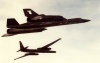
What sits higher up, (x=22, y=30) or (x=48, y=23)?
(x=48, y=23)

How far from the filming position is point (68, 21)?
86562 mm

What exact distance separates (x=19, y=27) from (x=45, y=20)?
8.75 metres

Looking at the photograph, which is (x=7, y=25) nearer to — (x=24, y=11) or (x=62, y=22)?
(x=24, y=11)

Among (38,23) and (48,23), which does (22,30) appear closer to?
(38,23)

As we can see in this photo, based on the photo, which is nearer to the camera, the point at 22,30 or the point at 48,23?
the point at 48,23

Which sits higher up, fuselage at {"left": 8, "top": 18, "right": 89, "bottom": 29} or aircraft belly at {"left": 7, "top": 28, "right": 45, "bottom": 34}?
fuselage at {"left": 8, "top": 18, "right": 89, "bottom": 29}

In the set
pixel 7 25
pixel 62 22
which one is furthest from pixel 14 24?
pixel 62 22

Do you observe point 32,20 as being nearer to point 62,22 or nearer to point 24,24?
point 24,24

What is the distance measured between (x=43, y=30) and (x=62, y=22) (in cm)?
672

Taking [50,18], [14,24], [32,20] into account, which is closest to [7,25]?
[14,24]

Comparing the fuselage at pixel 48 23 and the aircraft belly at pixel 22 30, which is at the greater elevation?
the fuselage at pixel 48 23

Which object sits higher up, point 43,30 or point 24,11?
point 24,11

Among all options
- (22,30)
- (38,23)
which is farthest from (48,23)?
(22,30)

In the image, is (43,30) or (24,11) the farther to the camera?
(24,11)
